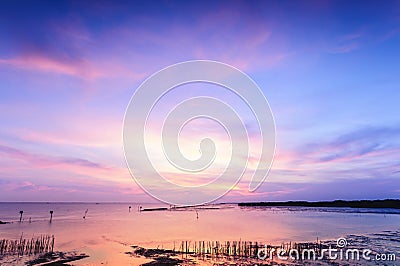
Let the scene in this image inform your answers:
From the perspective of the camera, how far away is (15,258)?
29031 mm

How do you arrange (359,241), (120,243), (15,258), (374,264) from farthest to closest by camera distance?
1. (120,243)
2. (359,241)
3. (15,258)
4. (374,264)

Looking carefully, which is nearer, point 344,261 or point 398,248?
point 344,261

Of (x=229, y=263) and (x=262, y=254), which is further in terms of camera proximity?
(x=262, y=254)

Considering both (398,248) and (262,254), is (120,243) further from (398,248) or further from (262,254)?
(398,248)

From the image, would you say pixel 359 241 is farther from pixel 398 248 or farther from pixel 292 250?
pixel 292 250

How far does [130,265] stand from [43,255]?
1058cm

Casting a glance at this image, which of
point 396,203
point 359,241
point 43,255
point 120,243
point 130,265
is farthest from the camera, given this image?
point 396,203

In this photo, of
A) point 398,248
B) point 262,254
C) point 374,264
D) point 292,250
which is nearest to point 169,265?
point 262,254

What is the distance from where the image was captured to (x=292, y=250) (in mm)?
31625

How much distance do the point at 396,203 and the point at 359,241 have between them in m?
141

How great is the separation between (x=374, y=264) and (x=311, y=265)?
4.85 m

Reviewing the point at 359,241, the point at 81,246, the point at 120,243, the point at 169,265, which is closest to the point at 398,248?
the point at 359,241

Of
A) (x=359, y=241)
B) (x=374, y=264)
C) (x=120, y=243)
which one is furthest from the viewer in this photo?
(x=120, y=243)

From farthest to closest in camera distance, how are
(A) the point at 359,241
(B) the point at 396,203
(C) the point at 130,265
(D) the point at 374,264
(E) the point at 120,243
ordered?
(B) the point at 396,203 → (E) the point at 120,243 → (A) the point at 359,241 → (C) the point at 130,265 → (D) the point at 374,264
